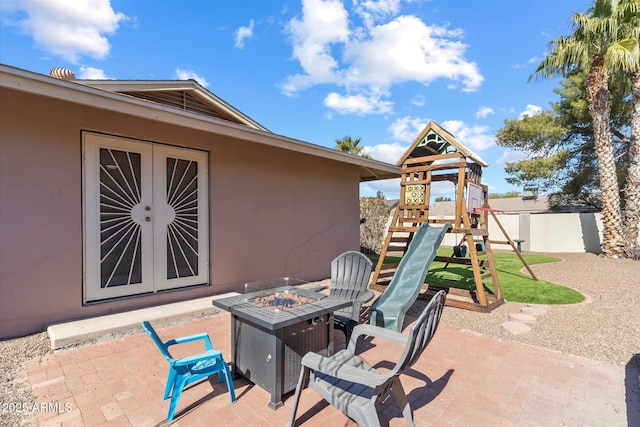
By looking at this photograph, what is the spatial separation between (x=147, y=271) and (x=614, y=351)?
6.64 m

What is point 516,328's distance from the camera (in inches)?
174

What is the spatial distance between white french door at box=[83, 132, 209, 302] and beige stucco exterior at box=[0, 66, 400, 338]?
0.43 feet

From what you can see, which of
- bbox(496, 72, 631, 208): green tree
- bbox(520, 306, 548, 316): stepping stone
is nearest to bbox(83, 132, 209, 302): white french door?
bbox(520, 306, 548, 316): stepping stone

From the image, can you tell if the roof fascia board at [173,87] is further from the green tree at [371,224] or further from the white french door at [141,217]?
the green tree at [371,224]

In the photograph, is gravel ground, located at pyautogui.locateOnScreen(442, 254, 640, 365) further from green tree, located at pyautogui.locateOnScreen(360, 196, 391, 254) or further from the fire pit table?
green tree, located at pyautogui.locateOnScreen(360, 196, 391, 254)

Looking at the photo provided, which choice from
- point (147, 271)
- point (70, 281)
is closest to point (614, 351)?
point (147, 271)

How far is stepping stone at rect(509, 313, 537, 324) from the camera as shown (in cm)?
473

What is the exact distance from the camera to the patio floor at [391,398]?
7.73 feet

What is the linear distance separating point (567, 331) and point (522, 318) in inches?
23.2

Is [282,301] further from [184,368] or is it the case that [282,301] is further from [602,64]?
[602,64]

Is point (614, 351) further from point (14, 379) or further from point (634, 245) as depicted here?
point (634, 245)

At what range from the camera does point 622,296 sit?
251 inches

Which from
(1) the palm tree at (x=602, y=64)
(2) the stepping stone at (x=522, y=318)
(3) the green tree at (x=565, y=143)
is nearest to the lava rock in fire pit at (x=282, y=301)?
(2) the stepping stone at (x=522, y=318)

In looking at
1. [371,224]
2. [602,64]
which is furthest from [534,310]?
[602,64]
